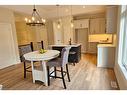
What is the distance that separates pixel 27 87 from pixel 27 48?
1399 millimetres

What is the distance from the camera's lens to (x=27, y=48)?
12.4ft

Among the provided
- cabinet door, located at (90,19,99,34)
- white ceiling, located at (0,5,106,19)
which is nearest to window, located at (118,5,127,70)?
white ceiling, located at (0,5,106,19)

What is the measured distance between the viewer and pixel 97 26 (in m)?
6.71

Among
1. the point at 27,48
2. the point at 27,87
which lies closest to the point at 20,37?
the point at 27,48

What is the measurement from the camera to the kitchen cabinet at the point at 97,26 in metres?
6.56

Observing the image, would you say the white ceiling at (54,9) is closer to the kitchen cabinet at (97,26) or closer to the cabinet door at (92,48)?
the kitchen cabinet at (97,26)

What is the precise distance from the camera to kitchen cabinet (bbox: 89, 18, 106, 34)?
21.5ft

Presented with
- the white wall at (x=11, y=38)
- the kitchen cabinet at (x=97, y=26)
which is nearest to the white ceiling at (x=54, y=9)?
the white wall at (x=11, y=38)

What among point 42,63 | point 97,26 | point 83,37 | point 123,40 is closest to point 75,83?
point 42,63

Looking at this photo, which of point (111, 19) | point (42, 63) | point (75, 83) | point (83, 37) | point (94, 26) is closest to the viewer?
point (42, 63)

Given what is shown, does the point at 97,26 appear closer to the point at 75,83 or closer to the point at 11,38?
the point at 75,83

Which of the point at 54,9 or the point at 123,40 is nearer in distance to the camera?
the point at 123,40

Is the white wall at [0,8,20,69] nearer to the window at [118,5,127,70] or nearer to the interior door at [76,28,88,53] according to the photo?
the interior door at [76,28,88,53]
